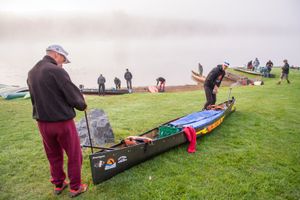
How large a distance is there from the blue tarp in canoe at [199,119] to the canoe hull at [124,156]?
0.80 m

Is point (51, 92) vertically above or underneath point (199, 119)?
above

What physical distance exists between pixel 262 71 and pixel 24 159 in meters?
25.8

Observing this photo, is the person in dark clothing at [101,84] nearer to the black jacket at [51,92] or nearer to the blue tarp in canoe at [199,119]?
the blue tarp in canoe at [199,119]

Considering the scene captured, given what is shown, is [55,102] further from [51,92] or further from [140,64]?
[140,64]

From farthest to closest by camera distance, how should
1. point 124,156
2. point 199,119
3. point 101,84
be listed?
point 101,84
point 199,119
point 124,156

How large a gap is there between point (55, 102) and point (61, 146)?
2.60ft

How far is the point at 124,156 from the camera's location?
4508mm

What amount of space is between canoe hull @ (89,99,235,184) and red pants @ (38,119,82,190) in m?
0.29

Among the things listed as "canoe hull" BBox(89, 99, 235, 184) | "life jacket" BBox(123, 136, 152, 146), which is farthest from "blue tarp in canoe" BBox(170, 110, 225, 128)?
"life jacket" BBox(123, 136, 152, 146)

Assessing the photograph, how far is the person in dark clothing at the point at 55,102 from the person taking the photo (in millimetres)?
3348

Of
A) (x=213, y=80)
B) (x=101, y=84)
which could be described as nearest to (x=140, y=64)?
(x=101, y=84)

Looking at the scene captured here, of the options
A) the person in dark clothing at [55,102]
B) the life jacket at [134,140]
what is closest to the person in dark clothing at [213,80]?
the life jacket at [134,140]

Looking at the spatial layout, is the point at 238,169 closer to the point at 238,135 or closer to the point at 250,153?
the point at 250,153

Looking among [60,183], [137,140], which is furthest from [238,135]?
[60,183]
